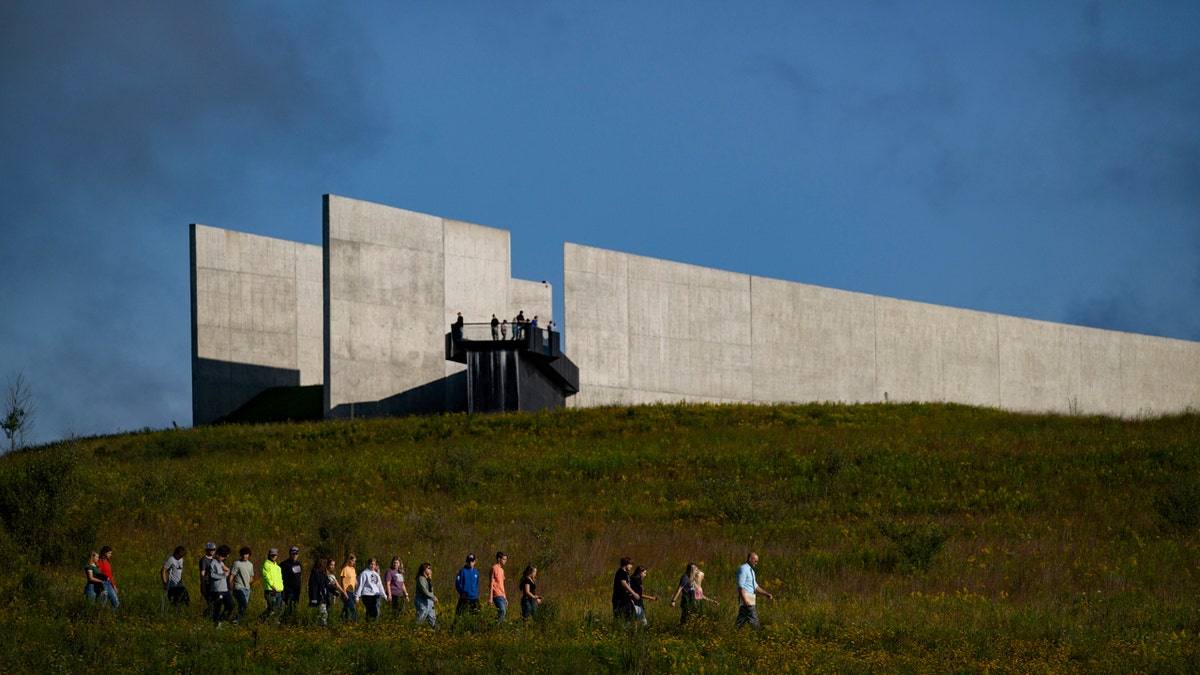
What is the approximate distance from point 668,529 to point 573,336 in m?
A: 20.6

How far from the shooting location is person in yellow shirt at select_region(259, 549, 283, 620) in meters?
19.4

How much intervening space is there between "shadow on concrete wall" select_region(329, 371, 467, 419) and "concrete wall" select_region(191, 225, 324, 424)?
8.51 m

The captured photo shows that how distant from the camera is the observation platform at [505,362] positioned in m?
47.7

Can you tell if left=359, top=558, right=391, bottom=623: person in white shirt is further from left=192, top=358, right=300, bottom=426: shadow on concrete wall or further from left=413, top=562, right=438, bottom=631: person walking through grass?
left=192, top=358, right=300, bottom=426: shadow on concrete wall

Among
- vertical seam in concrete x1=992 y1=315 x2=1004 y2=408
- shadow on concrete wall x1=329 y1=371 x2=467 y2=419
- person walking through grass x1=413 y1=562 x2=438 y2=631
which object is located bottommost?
person walking through grass x1=413 y1=562 x2=438 y2=631

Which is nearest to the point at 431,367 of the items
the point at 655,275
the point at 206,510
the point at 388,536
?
the point at 655,275

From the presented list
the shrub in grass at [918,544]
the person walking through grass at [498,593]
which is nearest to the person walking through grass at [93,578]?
the person walking through grass at [498,593]

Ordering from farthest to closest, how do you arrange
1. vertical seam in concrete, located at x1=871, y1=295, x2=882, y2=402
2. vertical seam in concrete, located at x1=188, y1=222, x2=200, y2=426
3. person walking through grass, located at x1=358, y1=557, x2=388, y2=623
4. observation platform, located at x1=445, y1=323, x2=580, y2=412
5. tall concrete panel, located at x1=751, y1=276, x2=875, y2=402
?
vertical seam in concrete, located at x1=871, y1=295, x2=882, y2=402 → tall concrete panel, located at x1=751, y1=276, x2=875, y2=402 → vertical seam in concrete, located at x1=188, y1=222, x2=200, y2=426 → observation platform, located at x1=445, y1=323, x2=580, y2=412 → person walking through grass, located at x1=358, y1=557, x2=388, y2=623

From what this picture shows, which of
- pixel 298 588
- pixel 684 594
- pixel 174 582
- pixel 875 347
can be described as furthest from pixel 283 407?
pixel 684 594

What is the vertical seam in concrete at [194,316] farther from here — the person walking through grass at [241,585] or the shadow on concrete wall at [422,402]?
the person walking through grass at [241,585]

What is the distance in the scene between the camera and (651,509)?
3234 centimetres

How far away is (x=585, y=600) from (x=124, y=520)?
43.8ft

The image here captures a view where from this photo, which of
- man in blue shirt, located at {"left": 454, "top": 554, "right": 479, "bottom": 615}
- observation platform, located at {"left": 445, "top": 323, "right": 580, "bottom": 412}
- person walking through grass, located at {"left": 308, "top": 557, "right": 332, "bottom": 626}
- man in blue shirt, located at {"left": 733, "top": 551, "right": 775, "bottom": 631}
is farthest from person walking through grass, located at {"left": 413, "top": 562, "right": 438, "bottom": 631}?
observation platform, located at {"left": 445, "top": 323, "right": 580, "bottom": 412}

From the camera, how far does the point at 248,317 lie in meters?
56.6
